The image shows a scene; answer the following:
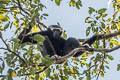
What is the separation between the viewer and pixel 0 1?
20.2 ft

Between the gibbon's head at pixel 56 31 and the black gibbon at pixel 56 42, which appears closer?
the black gibbon at pixel 56 42

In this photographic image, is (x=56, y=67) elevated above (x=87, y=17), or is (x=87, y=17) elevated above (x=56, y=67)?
(x=87, y=17)

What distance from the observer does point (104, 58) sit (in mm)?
7684

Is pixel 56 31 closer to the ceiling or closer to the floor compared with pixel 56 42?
closer to the ceiling

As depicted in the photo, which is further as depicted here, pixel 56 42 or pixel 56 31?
pixel 56 31

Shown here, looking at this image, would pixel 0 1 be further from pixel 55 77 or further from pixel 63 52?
pixel 63 52

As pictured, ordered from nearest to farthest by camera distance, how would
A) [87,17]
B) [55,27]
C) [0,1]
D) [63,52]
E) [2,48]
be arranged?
[2,48]
[0,1]
[87,17]
[63,52]
[55,27]

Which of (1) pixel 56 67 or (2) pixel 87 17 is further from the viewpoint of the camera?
(1) pixel 56 67

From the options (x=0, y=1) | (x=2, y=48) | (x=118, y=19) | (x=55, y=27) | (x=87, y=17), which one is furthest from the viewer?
(x=55, y=27)

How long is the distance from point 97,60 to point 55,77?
3.74 ft

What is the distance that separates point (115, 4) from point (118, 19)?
1.87 ft

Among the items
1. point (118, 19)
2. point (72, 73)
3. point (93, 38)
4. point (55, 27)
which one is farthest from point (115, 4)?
point (55, 27)

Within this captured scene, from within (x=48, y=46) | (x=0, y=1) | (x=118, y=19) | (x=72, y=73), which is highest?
(x=0, y=1)

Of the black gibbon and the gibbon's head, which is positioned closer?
Result: the black gibbon
